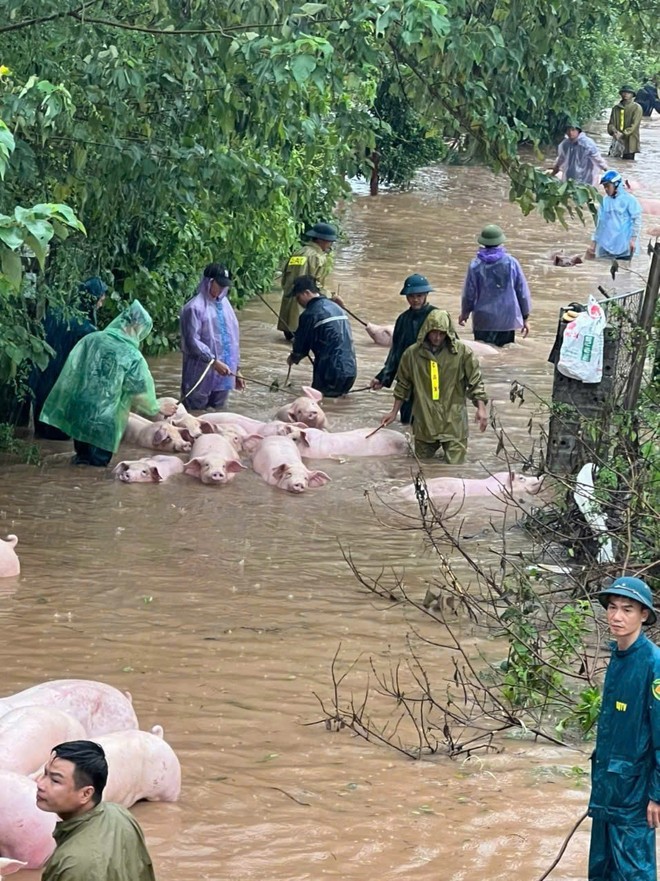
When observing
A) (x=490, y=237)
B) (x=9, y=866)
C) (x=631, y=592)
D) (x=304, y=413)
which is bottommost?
(x=304, y=413)

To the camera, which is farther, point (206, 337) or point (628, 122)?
point (628, 122)

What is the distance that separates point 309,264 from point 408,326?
2549 mm

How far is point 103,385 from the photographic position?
11461mm

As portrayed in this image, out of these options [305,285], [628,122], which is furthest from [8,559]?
[628,122]

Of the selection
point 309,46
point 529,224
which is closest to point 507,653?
point 309,46

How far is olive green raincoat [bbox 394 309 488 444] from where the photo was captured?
39.0 feet

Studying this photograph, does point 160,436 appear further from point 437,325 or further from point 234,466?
point 437,325

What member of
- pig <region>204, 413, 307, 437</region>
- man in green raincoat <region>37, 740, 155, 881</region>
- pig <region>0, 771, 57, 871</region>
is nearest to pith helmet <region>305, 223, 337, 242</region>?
pig <region>204, 413, 307, 437</region>

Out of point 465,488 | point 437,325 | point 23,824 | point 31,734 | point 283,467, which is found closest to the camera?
point 23,824

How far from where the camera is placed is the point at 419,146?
2425 cm

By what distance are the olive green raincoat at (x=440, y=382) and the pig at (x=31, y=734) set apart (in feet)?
20.2

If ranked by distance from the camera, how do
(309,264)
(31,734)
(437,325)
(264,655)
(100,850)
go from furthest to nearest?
(309,264) → (437,325) → (264,655) → (31,734) → (100,850)

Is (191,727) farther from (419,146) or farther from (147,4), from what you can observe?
(419,146)

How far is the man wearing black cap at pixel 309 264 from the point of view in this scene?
49.6 feet
